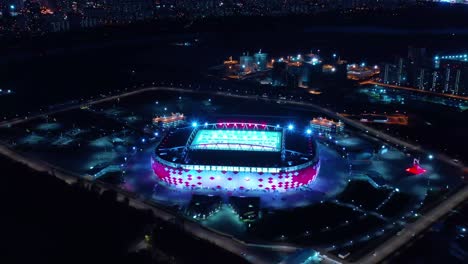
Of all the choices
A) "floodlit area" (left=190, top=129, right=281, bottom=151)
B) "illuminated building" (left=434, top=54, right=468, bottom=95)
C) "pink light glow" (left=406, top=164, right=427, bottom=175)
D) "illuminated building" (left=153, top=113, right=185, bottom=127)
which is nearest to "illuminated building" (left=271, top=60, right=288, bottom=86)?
"illuminated building" (left=434, top=54, right=468, bottom=95)

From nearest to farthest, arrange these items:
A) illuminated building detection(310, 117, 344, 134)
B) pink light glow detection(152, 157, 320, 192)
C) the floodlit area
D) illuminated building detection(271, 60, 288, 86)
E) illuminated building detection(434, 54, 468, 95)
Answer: pink light glow detection(152, 157, 320, 192), the floodlit area, illuminated building detection(310, 117, 344, 134), illuminated building detection(434, 54, 468, 95), illuminated building detection(271, 60, 288, 86)

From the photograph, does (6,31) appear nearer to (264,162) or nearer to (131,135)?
(131,135)

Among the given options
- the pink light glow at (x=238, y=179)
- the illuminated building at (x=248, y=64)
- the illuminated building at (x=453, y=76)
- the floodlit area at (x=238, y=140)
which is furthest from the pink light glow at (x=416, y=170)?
the illuminated building at (x=248, y=64)

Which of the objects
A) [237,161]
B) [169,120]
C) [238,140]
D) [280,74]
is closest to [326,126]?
[238,140]

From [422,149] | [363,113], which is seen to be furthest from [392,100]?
[422,149]

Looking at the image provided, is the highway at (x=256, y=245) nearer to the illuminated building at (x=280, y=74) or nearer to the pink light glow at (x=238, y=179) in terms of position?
the pink light glow at (x=238, y=179)

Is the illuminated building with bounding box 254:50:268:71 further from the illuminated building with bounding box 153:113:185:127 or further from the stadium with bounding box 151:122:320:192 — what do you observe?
the stadium with bounding box 151:122:320:192

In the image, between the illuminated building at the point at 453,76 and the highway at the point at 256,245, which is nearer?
the highway at the point at 256,245

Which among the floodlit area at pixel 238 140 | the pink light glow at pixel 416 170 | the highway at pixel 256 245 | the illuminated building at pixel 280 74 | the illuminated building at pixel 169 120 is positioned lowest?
the highway at pixel 256 245

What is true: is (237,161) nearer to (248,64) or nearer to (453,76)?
(453,76)
